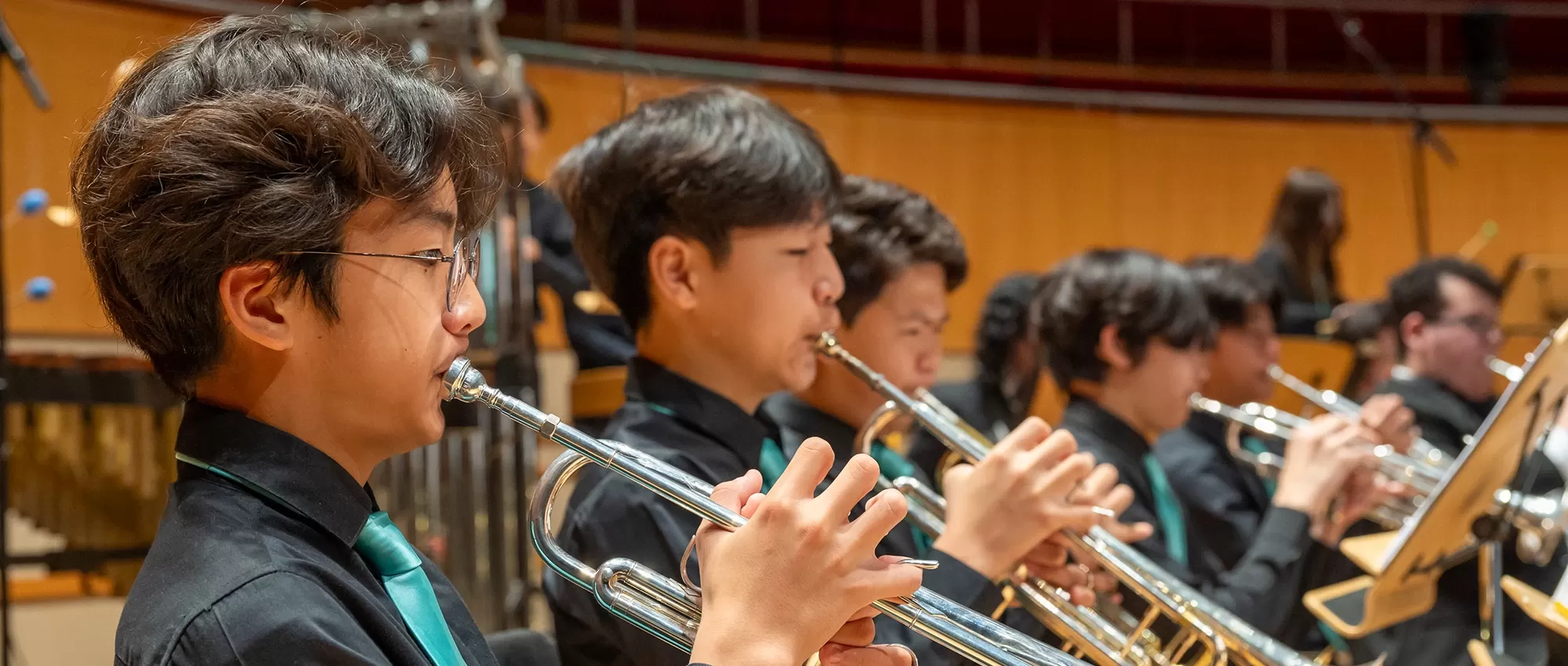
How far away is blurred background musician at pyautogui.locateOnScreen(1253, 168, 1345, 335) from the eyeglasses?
4929mm

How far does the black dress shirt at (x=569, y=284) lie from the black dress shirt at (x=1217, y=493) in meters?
1.41

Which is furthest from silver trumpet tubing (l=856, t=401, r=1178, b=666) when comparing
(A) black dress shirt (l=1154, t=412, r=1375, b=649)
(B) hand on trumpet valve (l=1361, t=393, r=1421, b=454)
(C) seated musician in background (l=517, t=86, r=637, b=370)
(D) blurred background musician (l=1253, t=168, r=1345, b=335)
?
(D) blurred background musician (l=1253, t=168, r=1345, b=335)

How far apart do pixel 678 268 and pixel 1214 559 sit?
175 cm

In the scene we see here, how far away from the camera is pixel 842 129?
530 cm

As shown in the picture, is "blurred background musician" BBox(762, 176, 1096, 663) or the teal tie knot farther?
"blurred background musician" BBox(762, 176, 1096, 663)

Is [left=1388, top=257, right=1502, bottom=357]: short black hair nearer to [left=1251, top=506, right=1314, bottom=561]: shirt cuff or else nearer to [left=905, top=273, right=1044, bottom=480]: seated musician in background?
[left=905, top=273, right=1044, bottom=480]: seated musician in background

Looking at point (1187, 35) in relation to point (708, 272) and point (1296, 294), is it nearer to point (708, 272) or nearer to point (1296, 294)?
point (1296, 294)

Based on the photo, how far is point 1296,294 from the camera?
5688 mm

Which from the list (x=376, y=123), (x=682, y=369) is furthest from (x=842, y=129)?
(x=376, y=123)

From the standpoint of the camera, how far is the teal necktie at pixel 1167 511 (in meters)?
2.85

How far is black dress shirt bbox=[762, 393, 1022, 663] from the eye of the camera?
168 cm

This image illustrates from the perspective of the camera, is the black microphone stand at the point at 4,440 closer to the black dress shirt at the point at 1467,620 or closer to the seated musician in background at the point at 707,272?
the seated musician in background at the point at 707,272

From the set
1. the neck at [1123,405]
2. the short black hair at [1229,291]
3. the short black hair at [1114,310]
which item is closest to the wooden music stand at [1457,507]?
the neck at [1123,405]

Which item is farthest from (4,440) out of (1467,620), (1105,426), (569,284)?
(1467,620)
